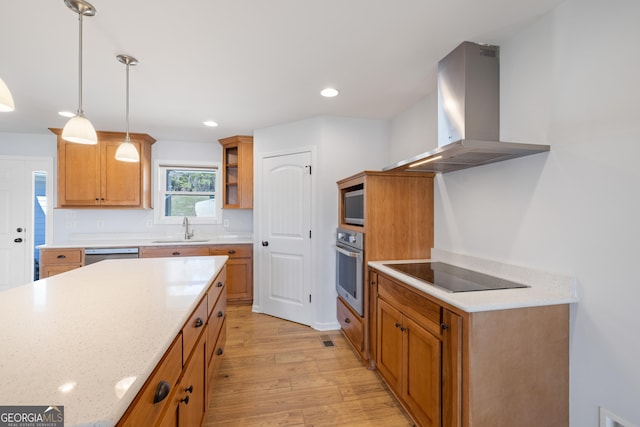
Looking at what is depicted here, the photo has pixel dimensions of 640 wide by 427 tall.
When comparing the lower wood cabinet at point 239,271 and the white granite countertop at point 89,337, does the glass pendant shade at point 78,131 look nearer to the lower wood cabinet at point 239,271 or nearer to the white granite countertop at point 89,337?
the white granite countertop at point 89,337

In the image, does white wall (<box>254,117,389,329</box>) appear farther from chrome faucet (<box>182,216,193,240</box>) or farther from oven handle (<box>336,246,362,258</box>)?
chrome faucet (<box>182,216,193,240</box>)

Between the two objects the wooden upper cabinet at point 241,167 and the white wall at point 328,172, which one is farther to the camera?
the wooden upper cabinet at point 241,167

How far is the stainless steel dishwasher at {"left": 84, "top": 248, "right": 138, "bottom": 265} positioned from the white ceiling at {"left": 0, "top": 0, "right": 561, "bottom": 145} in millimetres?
1611

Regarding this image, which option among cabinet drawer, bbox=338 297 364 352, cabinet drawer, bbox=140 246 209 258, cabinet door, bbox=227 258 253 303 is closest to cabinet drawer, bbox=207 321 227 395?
cabinet drawer, bbox=338 297 364 352

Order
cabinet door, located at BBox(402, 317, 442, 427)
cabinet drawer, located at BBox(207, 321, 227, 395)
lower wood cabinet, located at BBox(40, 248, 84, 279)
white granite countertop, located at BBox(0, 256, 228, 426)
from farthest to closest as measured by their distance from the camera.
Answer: lower wood cabinet, located at BBox(40, 248, 84, 279), cabinet drawer, located at BBox(207, 321, 227, 395), cabinet door, located at BBox(402, 317, 442, 427), white granite countertop, located at BBox(0, 256, 228, 426)

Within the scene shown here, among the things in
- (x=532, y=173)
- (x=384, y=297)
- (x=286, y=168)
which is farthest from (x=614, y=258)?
(x=286, y=168)

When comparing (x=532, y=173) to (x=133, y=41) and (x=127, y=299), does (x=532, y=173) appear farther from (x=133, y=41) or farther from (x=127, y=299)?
(x=133, y=41)

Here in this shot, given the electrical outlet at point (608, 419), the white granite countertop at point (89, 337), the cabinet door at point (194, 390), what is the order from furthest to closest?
1. the electrical outlet at point (608, 419)
2. the cabinet door at point (194, 390)
3. the white granite countertop at point (89, 337)

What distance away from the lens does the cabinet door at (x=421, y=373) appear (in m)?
1.36

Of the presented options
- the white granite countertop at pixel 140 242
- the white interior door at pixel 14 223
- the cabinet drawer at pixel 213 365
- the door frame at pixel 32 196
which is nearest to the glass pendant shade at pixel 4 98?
the cabinet drawer at pixel 213 365

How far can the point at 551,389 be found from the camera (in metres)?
1.30

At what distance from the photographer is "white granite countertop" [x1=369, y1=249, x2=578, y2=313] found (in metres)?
1.22

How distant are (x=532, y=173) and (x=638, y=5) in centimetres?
76

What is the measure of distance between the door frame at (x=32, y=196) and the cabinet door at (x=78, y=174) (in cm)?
48
